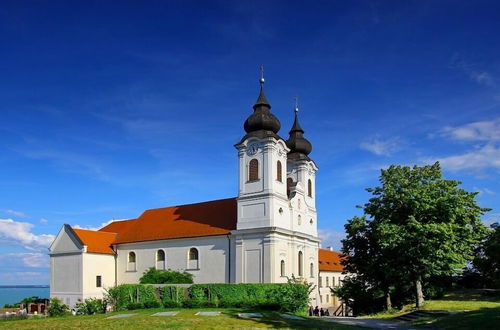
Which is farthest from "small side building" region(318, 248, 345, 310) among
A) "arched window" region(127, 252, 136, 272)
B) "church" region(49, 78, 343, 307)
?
"arched window" region(127, 252, 136, 272)

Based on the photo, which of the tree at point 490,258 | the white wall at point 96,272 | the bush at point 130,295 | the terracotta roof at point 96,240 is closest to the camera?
the bush at point 130,295

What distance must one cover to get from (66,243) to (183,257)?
1276 centimetres

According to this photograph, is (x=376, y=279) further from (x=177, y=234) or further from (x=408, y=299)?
(x=177, y=234)

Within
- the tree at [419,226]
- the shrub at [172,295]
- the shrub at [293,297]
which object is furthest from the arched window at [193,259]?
the tree at [419,226]

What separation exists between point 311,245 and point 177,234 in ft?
41.7

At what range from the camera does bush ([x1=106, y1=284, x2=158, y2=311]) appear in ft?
117

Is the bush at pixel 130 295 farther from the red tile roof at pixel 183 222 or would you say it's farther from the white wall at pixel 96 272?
the white wall at pixel 96 272

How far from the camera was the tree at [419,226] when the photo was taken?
31.2 metres

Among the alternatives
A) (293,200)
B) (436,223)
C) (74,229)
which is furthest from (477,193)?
(74,229)

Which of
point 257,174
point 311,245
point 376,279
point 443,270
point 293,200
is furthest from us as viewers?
point 311,245

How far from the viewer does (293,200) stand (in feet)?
144

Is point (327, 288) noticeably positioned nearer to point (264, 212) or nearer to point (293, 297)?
point (264, 212)

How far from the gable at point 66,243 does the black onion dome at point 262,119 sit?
19.9m

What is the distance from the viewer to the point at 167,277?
41625mm
